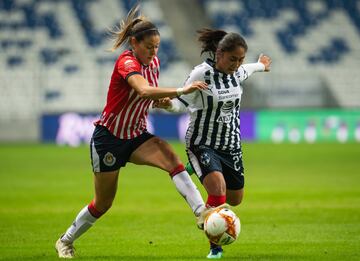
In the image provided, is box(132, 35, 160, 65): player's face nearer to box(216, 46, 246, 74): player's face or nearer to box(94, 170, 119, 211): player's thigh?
box(216, 46, 246, 74): player's face

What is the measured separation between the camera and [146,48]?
8930 mm

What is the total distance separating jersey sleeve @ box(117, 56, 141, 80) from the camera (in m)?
8.77

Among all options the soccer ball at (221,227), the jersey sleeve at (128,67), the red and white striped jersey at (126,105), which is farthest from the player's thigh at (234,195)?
the jersey sleeve at (128,67)

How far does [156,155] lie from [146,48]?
1.14 m

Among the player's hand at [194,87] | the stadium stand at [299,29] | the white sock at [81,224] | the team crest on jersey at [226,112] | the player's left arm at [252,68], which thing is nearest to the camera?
the player's hand at [194,87]

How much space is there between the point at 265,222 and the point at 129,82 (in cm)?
458

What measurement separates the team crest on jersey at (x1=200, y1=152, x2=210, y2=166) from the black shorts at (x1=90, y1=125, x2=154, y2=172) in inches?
23.9

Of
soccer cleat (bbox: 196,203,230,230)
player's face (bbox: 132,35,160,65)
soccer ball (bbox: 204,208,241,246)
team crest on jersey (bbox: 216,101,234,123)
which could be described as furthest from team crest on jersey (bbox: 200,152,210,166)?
player's face (bbox: 132,35,160,65)

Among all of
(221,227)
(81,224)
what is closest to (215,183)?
(221,227)

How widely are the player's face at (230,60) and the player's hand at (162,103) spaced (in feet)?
2.22

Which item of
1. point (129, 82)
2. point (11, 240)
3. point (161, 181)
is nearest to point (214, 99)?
point (129, 82)

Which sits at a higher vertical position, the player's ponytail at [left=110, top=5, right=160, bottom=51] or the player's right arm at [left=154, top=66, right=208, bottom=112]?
the player's ponytail at [left=110, top=5, right=160, bottom=51]

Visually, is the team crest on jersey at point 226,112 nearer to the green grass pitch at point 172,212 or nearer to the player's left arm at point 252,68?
the player's left arm at point 252,68

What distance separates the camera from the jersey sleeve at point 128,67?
8766 mm
